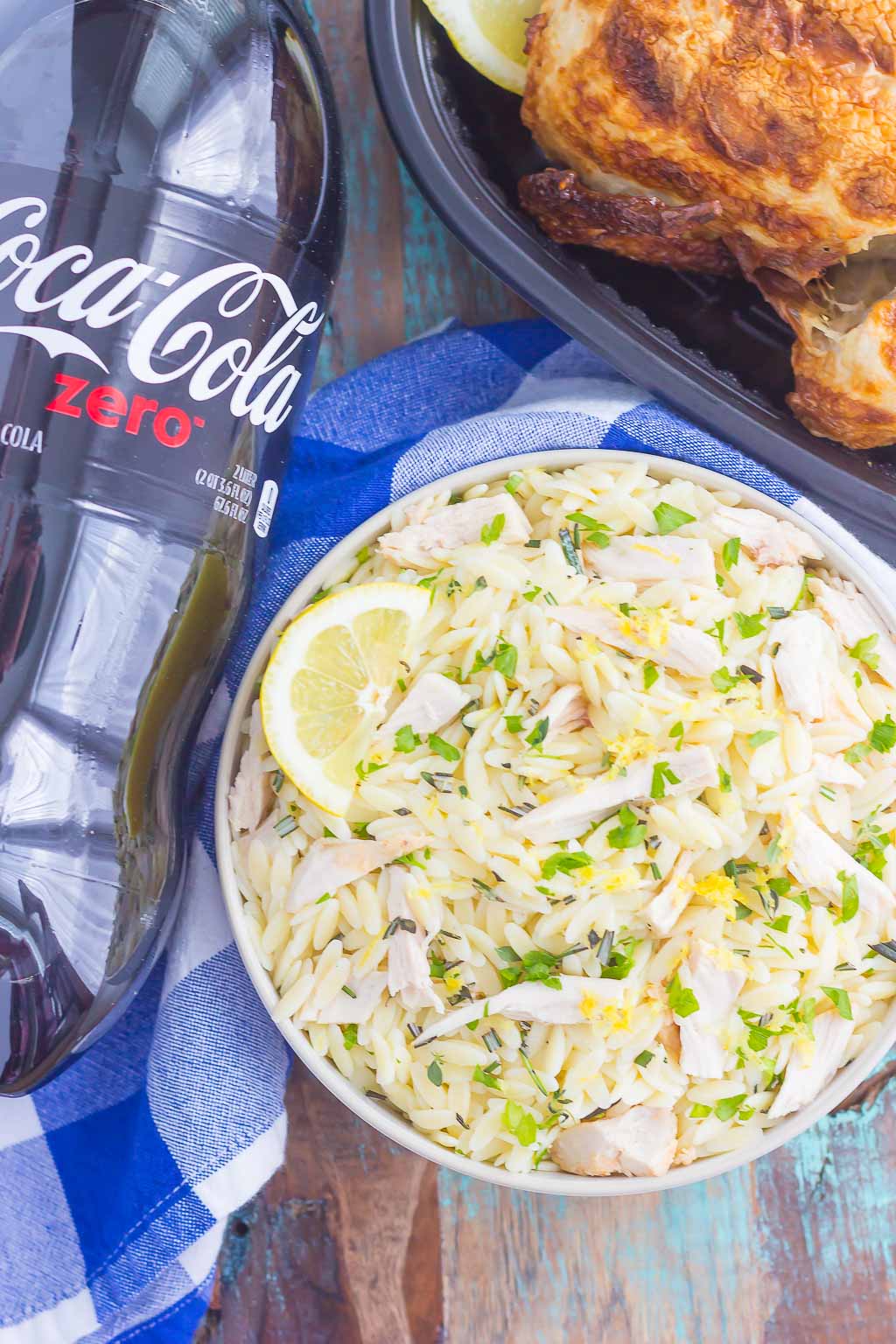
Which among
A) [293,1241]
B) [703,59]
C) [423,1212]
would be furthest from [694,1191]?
[703,59]

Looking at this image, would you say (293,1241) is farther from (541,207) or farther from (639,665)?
(541,207)

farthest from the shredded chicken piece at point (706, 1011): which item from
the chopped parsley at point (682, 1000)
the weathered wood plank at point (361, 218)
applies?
the weathered wood plank at point (361, 218)

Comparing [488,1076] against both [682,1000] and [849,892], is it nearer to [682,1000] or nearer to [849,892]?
[682,1000]

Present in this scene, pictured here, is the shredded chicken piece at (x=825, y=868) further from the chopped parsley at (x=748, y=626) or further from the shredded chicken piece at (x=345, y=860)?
the shredded chicken piece at (x=345, y=860)

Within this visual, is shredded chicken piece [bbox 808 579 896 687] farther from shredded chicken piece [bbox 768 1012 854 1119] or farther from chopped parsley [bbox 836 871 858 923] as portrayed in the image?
shredded chicken piece [bbox 768 1012 854 1119]

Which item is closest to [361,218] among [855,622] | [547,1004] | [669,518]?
[669,518]

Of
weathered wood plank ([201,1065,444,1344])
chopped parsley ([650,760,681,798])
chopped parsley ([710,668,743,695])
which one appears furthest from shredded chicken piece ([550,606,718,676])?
weathered wood plank ([201,1065,444,1344])

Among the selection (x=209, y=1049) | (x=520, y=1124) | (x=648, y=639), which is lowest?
(x=209, y=1049)
